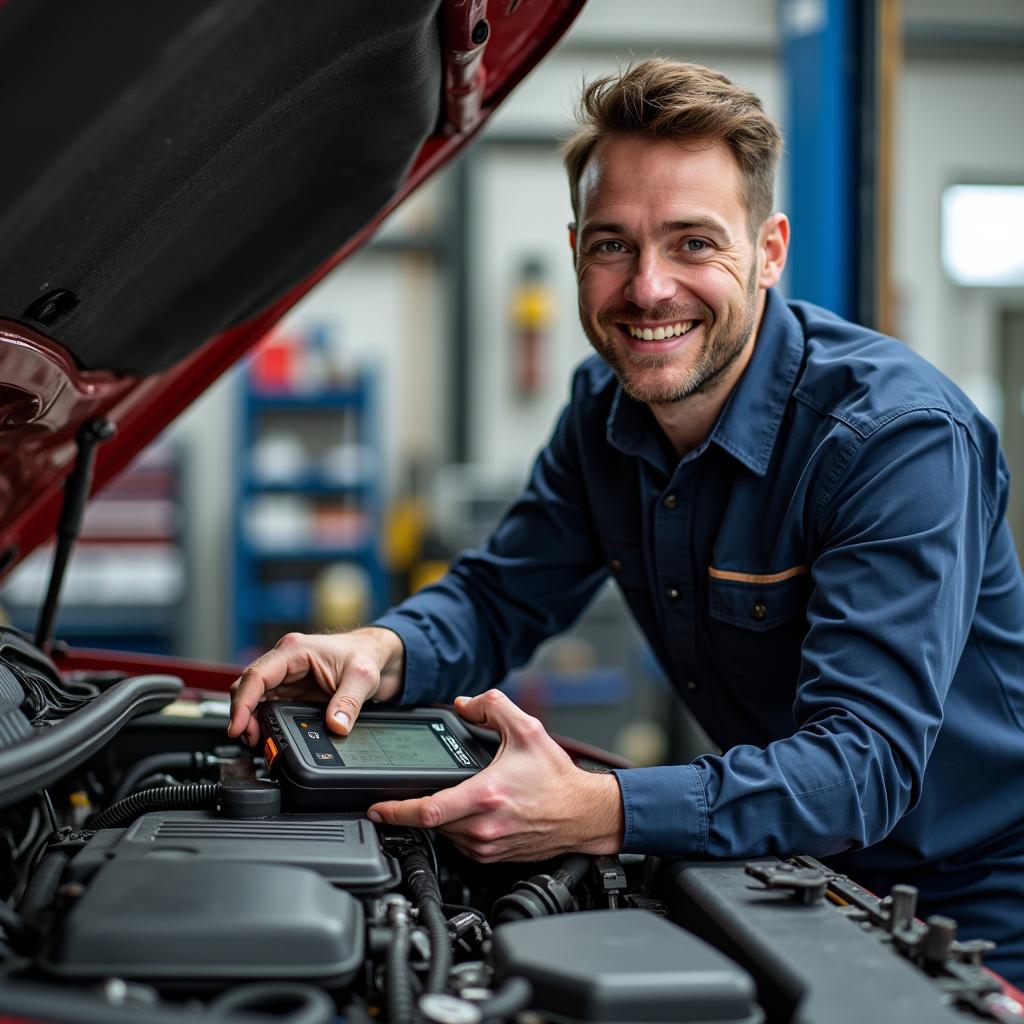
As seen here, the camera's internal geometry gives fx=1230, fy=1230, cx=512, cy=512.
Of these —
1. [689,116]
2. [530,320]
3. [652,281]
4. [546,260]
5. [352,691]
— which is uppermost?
[546,260]

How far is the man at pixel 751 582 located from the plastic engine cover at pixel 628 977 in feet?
0.78

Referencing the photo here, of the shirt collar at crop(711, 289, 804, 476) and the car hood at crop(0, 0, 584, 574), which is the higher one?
the car hood at crop(0, 0, 584, 574)

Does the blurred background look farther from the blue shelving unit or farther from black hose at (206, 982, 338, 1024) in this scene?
black hose at (206, 982, 338, 1024)

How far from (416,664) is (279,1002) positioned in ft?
2.36

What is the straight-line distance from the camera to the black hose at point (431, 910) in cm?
85

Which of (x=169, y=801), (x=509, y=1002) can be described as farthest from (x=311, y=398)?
(x=509, y=1002)

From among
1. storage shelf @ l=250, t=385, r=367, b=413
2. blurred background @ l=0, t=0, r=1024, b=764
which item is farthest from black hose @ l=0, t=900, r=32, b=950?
storage shelf @ l=250, t=385, r=367, b=413

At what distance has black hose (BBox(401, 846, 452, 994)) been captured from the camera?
848 millimetres

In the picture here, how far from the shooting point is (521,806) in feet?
3.49

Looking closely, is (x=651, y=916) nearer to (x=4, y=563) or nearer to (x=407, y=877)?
(x=407, y=877)

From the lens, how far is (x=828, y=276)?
9.18 feet

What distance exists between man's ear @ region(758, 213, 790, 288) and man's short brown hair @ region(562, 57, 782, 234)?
0.9 inches

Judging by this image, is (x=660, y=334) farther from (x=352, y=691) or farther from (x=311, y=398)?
(x=311, y=398)

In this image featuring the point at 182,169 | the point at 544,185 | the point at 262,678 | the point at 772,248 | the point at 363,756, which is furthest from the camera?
the point at 544,185
